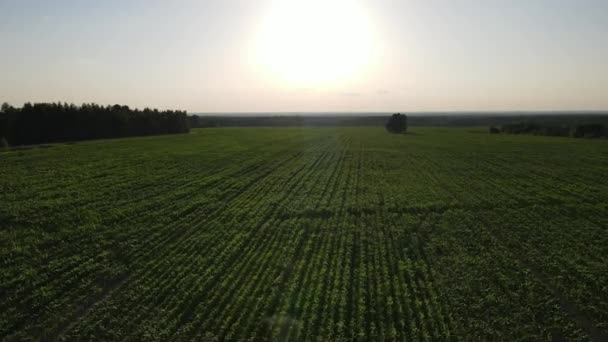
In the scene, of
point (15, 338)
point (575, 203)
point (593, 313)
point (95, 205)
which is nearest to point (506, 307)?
point (593, 313)

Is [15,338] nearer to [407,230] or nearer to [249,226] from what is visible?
[249,226]

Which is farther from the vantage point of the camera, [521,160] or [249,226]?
[521,160]

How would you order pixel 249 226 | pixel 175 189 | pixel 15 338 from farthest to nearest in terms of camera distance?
pixel 175 189 → pixel 249 226 → pixel 15 338

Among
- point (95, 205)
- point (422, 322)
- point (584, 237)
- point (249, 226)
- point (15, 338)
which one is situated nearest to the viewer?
point (15, 338)

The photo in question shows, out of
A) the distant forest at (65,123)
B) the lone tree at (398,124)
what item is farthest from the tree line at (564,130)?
the distant forest at (65,123)

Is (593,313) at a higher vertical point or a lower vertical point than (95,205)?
lower

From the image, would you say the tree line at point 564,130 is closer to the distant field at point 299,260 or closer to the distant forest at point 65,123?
the distant field at point 299,260

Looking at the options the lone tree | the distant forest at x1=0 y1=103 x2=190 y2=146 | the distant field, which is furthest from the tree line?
the distant forest at x1=0 y1=103 x2=190 y2=146

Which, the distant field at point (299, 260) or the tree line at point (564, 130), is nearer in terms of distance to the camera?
the distant field at point (299, 260)
